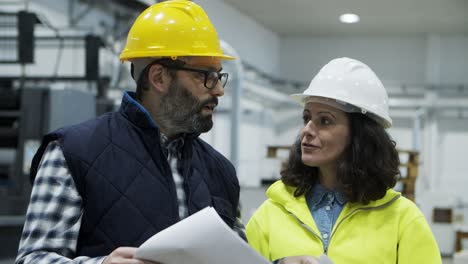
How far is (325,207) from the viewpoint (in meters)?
1.77

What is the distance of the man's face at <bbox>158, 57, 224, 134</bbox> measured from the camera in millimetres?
1454

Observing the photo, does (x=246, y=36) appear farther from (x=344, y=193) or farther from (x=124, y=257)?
(x=124, y=257)

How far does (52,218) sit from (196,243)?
12.3 inches

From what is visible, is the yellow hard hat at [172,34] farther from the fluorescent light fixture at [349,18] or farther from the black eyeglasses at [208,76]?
the fluorescent light fixture at [349,18]

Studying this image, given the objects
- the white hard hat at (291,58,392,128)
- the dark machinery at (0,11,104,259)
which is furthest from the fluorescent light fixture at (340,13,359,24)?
the white hard hat at (291,58,392,128)

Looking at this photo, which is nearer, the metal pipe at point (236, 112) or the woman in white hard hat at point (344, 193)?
the woman in white hard hat at point (344, 193)

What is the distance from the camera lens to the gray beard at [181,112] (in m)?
1.45

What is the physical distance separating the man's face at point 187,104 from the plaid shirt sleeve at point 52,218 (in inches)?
10.9

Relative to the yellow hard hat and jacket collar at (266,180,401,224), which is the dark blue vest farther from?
jacket collar at (266,180,401,224)

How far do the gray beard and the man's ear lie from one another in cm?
2

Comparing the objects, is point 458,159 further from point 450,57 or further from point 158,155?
point 158,155

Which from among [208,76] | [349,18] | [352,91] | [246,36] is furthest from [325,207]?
[349,18]

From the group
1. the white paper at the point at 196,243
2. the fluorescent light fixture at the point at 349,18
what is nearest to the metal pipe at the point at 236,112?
the white paper at the point at 196,243

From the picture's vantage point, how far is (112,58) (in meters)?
Result: 7.51
